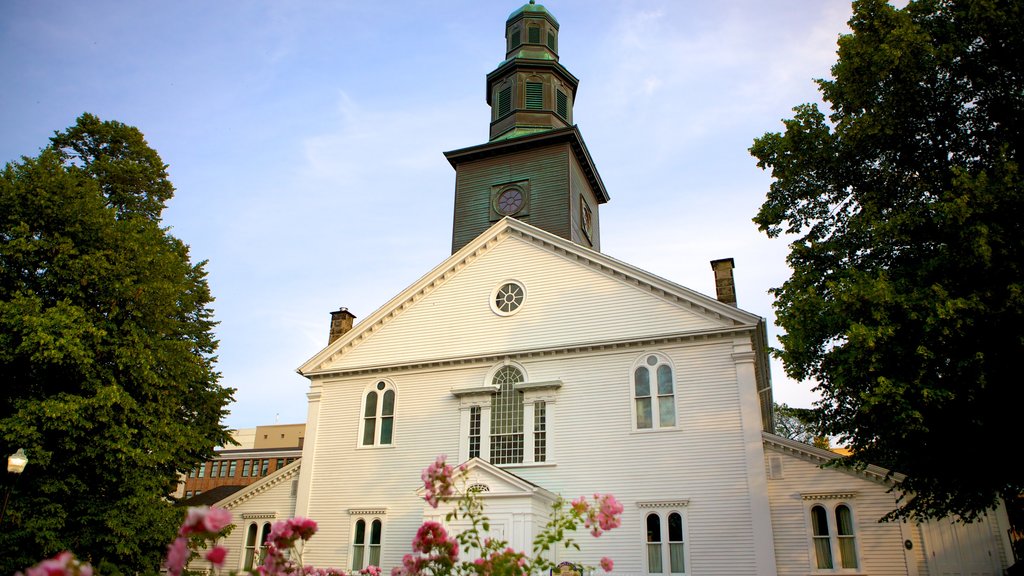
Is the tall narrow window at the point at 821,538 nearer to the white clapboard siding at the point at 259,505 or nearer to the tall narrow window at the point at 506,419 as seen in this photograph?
the tall narrow window at the point at 506,419

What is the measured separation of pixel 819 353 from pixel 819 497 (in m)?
5.94

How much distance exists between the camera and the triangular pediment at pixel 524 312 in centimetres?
2261

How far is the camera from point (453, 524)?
72.1 ft

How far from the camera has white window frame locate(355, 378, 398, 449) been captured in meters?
25.1

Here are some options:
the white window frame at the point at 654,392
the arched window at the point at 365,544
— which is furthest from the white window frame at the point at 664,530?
the arched window at the point at 365,544

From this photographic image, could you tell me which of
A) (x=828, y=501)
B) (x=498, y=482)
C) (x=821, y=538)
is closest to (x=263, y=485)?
(x=498, y=482)

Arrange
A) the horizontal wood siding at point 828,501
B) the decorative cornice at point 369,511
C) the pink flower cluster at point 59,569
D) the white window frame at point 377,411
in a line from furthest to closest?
the white window frame at point 377,411 → the decorative cornice at point 369,511 → the horizontal wood siding at point 828,501 → the pink flower cluster at point 59,569

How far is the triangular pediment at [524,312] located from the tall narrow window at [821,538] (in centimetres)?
545

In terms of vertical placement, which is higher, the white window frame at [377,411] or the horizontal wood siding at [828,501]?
the white window frame at [377,411]

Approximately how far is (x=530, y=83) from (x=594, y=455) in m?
18.6

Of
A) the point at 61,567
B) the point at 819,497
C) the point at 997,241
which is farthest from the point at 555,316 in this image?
the point at 61,567

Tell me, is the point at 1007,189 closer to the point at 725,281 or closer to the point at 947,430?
the point at 947,430

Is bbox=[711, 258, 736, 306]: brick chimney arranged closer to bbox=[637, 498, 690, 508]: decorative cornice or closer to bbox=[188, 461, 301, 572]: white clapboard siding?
bbox=[637, 498, 690, 508]: decorative cornice

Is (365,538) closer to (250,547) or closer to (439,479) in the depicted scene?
(250,547)
